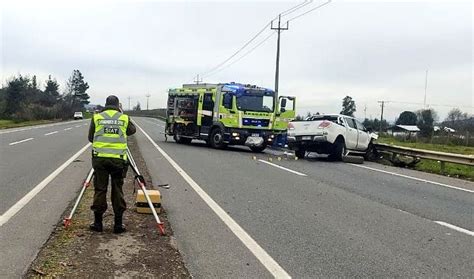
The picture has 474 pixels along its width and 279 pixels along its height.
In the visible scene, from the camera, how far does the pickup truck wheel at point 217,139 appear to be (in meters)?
23.2

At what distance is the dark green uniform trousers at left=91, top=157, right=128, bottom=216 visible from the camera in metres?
6.72

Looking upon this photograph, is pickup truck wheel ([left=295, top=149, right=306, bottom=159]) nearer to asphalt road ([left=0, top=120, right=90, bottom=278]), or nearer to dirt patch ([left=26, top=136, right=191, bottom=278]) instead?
asphalt road ([left=0, top=120, right=90, bottom=278])

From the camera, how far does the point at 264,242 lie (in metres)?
6.56

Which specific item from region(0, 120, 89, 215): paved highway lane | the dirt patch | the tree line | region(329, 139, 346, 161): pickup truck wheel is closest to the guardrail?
region(329, 139, 346, 161): pickup truck wheel

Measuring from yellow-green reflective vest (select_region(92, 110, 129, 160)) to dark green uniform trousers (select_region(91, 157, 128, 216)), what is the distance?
0.30ft

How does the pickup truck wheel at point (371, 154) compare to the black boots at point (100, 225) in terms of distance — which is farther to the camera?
the pickup truck wheel at point (371, 154)

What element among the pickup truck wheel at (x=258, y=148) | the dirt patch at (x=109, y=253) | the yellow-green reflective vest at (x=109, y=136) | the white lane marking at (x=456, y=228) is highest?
the yellow-green reflective vest at (x=109, y=136)

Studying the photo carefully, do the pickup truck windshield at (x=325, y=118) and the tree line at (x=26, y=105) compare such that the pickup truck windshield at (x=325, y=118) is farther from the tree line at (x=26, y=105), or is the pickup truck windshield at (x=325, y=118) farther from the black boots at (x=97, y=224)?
the tree line at (x=26, y=105)

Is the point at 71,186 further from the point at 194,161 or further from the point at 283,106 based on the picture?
the point at 283,106

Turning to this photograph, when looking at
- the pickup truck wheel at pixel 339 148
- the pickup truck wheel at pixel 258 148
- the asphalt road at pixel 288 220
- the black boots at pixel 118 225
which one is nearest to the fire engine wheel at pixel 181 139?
the pickup truck wheel at pixel 258 148

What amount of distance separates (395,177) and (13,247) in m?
11.5

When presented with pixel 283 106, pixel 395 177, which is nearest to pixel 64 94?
pixel 283 106

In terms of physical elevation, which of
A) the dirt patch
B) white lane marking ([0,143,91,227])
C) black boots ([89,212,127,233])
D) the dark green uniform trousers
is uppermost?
the dark green uniform trousers

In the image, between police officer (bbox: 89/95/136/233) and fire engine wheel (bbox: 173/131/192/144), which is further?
fire engine wheel (bbox: 173/131/192/144)
